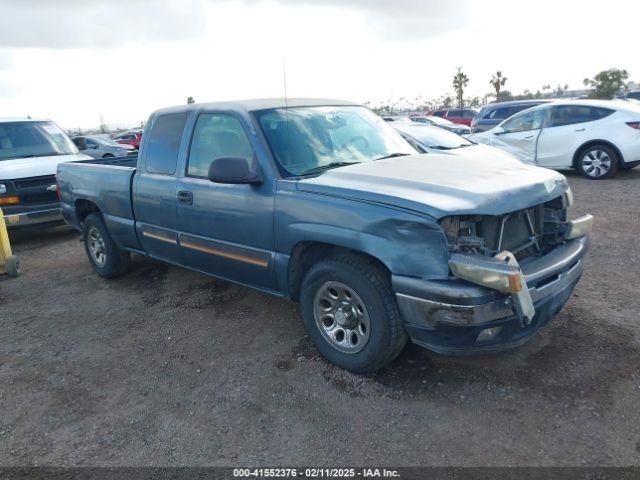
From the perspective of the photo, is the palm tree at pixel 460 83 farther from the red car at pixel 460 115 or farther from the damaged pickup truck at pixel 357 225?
the damaged pickup truck at pixel 357 225

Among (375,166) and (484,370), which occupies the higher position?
(375,166)

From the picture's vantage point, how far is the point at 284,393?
331 cm

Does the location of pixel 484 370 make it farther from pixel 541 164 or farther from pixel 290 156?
pixel 541 164

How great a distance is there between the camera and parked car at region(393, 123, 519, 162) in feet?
26.5

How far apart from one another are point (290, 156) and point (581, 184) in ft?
26.0

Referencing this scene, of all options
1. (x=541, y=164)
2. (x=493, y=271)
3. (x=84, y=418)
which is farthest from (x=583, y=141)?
(x=84, y=418)

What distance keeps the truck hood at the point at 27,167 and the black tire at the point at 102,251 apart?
217 centimetres

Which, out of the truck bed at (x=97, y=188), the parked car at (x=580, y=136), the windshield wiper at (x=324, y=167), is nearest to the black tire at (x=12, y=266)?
the truck bed at (x=97, y=188)

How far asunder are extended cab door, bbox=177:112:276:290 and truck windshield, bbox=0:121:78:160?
537 centimetres

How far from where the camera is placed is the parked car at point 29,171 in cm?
732

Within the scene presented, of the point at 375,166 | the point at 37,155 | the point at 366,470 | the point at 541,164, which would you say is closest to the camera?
the point at 366,470

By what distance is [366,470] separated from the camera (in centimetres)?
259

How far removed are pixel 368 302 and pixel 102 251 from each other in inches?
152

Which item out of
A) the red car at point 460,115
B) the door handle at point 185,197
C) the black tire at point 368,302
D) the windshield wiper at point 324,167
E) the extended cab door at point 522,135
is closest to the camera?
the black tire at point 368,302
